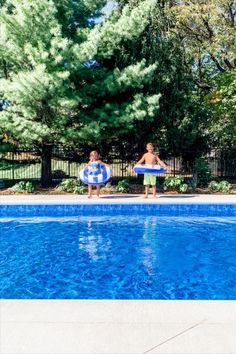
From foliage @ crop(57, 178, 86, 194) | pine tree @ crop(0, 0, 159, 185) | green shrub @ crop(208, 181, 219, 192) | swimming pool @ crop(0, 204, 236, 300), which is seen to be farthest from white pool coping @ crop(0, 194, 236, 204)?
pine tree @ crop(0, 0, 159, 185)

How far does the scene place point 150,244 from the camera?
29.1 feet

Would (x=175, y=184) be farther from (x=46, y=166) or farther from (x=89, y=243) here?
(x=89, y=243)

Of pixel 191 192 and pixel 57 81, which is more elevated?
pixel 57 81

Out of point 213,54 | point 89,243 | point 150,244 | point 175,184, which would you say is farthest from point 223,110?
point 89,243

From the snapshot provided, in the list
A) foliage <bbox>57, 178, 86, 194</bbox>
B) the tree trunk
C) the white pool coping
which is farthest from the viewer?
the tree trunk

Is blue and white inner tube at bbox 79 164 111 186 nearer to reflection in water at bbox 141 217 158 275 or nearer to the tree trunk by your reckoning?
reflection in water at bbox 141 217 158 275

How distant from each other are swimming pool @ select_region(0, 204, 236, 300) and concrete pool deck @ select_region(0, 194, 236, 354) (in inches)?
54.1

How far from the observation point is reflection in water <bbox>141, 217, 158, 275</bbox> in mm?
7395

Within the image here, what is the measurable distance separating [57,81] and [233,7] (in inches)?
478

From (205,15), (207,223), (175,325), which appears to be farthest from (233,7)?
(175,325)

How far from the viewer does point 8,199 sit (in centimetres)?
1308

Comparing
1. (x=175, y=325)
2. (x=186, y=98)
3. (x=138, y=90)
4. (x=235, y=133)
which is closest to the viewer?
(x=175, y=325)

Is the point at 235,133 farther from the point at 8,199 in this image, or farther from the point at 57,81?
the point at 8,199

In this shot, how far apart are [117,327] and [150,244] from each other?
5.04 metres
